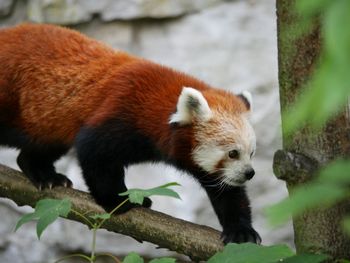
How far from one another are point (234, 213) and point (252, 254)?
1.23m

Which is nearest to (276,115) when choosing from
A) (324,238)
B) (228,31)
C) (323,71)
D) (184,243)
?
(228,31)

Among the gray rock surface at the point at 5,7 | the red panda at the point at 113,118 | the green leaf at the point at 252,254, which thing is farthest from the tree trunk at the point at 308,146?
the gray rock surface at the point at 5,7

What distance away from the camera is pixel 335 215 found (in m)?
1.71

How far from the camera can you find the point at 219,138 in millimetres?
2707

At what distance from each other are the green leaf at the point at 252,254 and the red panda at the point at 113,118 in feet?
3.21

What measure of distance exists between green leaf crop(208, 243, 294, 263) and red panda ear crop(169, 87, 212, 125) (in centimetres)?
117

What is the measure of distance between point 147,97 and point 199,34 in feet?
7.14

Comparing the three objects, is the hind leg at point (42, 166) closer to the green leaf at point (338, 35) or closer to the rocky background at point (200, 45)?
the rocky background at point (200, 45)

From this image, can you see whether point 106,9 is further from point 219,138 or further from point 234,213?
point 234,213

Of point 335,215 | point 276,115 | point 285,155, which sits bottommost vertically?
point 276,115

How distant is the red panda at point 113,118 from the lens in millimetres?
2623

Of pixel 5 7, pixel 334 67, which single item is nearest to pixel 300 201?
pixel 334 67

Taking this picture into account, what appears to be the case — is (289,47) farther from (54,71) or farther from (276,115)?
(276,115)

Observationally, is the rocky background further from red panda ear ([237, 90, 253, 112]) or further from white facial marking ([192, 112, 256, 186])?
white facial marking ([192, 112, 256, 186])
